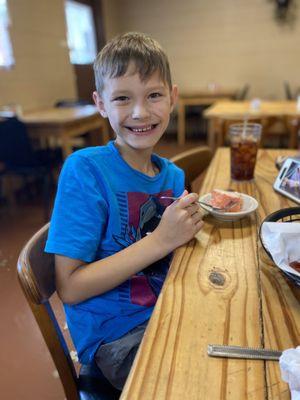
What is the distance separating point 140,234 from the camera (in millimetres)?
839

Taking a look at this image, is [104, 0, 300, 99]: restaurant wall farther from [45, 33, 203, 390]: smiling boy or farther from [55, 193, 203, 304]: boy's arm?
[55, 193, 203, 304]: boy's arm

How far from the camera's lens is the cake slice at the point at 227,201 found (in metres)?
0.87

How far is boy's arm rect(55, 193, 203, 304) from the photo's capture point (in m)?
0.70

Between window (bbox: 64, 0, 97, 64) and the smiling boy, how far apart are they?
4.53m

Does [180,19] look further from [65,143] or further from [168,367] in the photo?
[168,367]

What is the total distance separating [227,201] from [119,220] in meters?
0.29

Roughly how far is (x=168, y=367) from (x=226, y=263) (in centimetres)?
29

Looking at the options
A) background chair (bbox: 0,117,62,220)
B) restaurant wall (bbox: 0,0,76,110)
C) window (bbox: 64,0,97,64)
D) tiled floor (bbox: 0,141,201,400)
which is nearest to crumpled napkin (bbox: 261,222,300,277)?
tiled floor (bbox: 0,141,201,400)

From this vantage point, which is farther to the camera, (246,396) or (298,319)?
(298,319)

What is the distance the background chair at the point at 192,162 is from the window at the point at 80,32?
13.5 ft

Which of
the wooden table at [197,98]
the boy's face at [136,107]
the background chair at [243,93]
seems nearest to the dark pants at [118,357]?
the boy's face at [136,107]

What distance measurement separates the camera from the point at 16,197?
3.46 meters

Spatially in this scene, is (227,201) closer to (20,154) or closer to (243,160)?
(243,160)

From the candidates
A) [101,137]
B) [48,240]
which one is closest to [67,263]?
[48,240]
